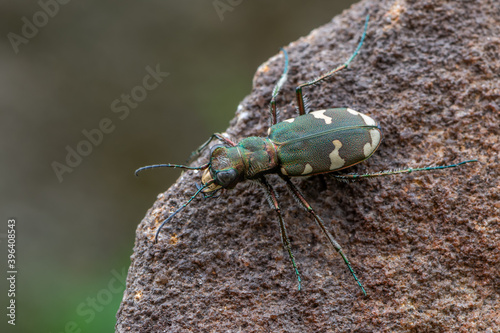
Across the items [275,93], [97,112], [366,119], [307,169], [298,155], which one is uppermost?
[97,112]

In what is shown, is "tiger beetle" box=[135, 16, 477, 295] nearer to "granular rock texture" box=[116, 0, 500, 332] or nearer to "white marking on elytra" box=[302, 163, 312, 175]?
"white marking on elytra" box=[302, 163, 312, 175]

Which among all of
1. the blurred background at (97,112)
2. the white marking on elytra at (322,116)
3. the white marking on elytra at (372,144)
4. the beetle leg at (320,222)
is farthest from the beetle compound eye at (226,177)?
the blurred background at (97,112)

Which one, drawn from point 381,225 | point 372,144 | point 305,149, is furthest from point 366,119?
point 381,225

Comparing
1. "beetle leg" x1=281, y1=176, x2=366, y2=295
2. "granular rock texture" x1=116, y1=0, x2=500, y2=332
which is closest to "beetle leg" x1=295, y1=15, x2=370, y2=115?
"granular rock texture" x1=116, y1=0, x2=500, y2=332

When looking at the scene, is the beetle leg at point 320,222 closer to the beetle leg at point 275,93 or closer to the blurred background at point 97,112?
the beetle leg at point 275,93

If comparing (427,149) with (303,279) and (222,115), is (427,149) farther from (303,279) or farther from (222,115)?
(222,115)

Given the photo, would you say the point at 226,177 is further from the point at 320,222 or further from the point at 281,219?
the point at 320,222

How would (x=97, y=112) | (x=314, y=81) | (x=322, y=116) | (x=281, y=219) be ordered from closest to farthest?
1. (x=281, y=219)
2. (x=322, y=116)
3. (x=314, y=81)
4. (x=97, y=112)
